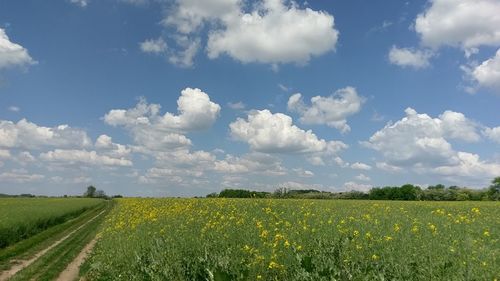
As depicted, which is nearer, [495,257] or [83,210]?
[495,257]

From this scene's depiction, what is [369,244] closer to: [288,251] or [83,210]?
[288,251]

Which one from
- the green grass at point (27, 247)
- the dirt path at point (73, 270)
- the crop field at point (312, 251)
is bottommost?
the dirt path at point (73, 270)

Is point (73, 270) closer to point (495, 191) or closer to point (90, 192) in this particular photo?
point (495, 191)

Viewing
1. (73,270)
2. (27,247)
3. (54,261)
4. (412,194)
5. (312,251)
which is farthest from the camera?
(412,194)

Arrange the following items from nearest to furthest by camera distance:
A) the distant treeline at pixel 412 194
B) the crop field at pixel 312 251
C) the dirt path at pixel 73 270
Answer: the crop field at pixel 312 251
the dirt path at pixel 73 270
the distant treeline at pixel 412 194

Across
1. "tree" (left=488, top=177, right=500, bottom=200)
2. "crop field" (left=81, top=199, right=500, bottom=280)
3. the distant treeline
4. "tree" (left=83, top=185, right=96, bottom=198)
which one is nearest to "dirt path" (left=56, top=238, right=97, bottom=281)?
"crop field" (left=81, top=199, right=500, bottom=280)

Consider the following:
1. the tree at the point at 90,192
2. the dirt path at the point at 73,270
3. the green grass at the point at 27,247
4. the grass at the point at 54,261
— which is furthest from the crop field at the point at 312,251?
the tree at the point at 90,192

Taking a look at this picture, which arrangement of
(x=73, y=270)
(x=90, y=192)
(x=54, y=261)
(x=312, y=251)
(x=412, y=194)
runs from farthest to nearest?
(x=90, y=192) < (x=412, y=194) < (x=54, y=261) < (x=73, y=270) < (x=312, y=251)

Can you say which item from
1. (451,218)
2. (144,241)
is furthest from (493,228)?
(144,241)

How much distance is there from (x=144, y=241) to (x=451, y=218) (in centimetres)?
1081

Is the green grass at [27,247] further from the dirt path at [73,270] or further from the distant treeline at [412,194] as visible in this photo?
the distant treeline at [412,194]

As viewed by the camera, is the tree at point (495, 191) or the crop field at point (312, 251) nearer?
the crop field at point (312, 251)

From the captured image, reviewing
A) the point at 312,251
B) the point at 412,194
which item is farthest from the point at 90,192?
the point at 312,251

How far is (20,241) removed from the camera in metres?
29.6
